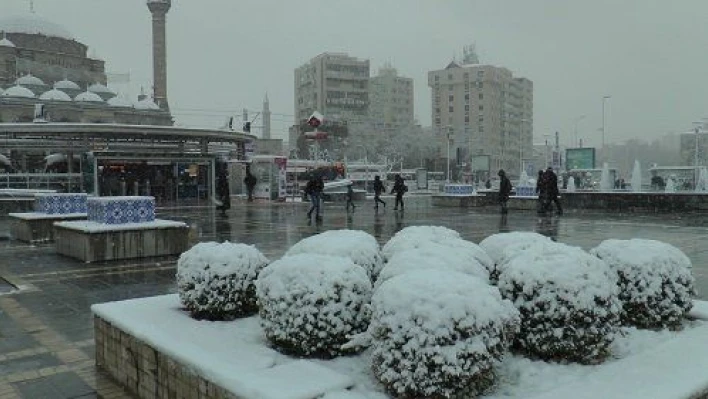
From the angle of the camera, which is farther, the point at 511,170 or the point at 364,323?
the point at 511,170

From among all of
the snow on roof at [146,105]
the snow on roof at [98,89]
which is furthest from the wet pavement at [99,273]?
the snow on roof at [98,89]

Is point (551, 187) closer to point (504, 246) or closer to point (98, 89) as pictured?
point (504, 246)

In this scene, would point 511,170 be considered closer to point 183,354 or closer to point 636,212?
point 636,212

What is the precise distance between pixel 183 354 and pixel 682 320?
13.4 ft

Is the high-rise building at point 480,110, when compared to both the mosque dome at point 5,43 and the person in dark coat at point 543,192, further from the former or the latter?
the person in dark coat at point 543,192

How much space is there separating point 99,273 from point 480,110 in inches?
4089

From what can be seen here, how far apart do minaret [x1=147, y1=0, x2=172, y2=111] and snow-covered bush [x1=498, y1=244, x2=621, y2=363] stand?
67.9 m

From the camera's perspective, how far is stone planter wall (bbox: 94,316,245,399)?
4.02 m

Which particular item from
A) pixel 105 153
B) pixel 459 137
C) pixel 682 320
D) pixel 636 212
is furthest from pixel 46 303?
pixel 459 137

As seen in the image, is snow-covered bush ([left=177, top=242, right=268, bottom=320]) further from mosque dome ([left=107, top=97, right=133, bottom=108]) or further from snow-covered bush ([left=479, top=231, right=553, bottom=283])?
mosque dome ([left=107, top=97, right=133, bottom=108])

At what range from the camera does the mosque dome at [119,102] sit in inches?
2298

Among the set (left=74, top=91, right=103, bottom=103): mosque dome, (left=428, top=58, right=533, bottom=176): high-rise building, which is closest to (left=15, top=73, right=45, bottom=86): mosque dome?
(left=74, top=91, right=103, bottom=103): mosque dome

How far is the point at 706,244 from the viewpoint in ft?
45.0

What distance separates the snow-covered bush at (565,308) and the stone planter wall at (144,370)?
82.5 inches
